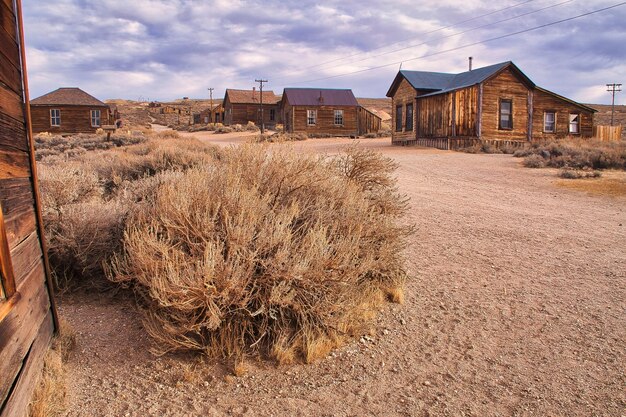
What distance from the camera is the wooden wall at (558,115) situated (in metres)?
24.2

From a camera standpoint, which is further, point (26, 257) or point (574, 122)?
point (574, 122)

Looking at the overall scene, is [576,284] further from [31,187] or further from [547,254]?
[31,187]

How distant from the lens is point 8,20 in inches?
113

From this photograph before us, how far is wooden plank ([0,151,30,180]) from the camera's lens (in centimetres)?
261

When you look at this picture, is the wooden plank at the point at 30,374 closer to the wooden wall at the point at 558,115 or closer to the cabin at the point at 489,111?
the cabin at the point at 489,111

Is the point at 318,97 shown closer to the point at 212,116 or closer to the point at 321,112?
the point at 321,112

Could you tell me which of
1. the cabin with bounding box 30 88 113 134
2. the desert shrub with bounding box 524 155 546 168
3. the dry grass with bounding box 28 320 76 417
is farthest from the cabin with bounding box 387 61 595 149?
the cabin with bounding box 30 88 113 134

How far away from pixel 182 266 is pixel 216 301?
1.18 ft

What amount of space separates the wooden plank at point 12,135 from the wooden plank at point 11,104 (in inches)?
1.2

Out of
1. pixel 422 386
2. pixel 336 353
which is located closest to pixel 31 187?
pixel 336 353

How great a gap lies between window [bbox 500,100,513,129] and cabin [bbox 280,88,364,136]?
17180 mm

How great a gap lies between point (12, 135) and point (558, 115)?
86.7 feet

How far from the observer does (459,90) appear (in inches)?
894

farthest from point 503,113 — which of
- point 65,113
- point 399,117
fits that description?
point 65,113
